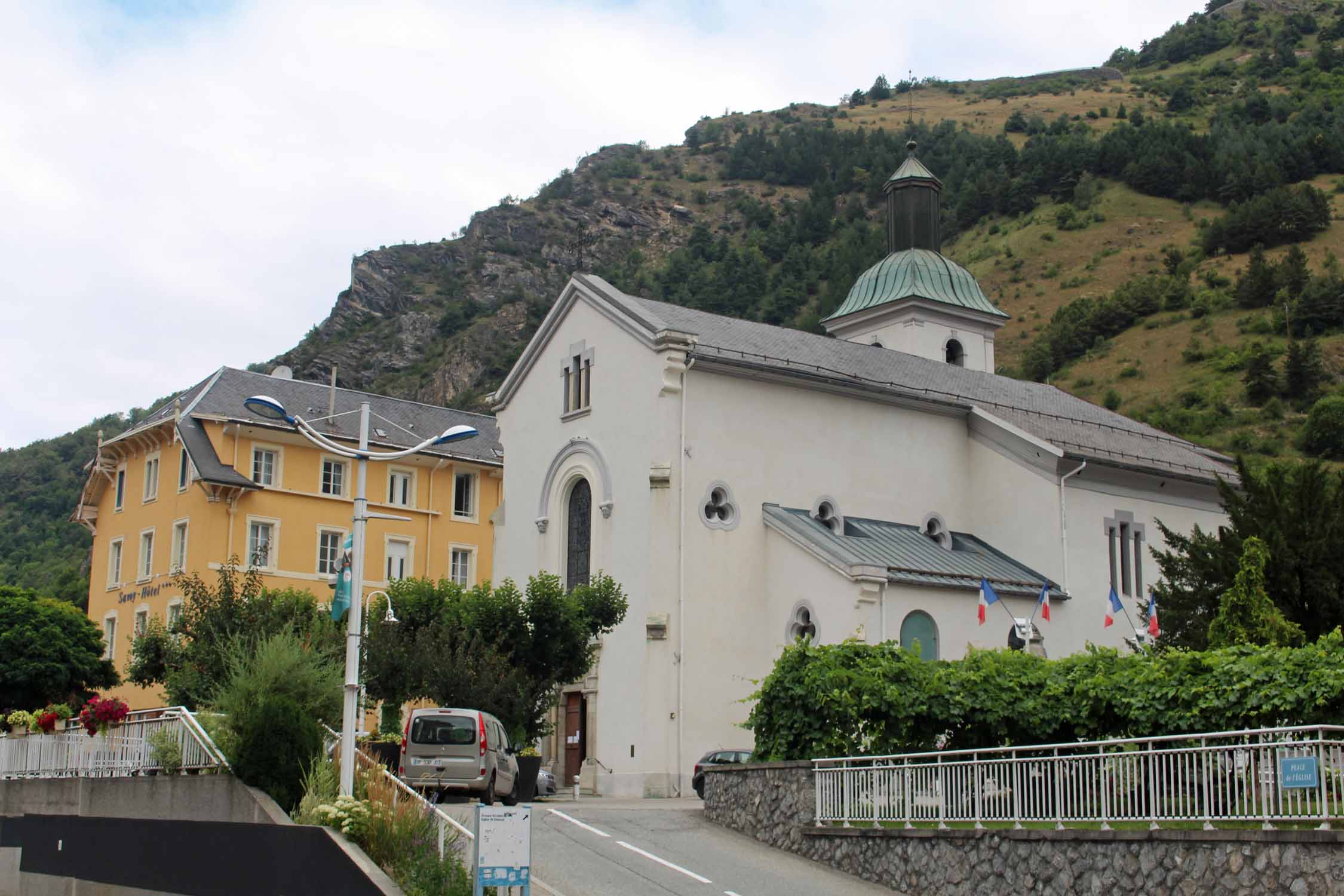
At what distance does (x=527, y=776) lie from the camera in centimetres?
2758

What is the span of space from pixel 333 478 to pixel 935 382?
2217cm

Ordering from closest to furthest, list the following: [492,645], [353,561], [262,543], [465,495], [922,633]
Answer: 1. [353,561]
2. [492,645]
3. [922,633]
4. [262,543]
5. [465,495]

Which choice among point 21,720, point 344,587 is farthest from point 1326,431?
point 344,587

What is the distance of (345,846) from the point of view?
15984 millimetres

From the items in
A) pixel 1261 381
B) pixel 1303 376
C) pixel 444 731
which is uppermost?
pixel 1303 376

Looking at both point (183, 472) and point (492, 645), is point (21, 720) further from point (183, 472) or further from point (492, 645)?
point (183, 472)

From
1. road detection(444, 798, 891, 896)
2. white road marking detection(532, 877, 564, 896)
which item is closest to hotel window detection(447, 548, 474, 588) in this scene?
road detection(444, 798, 891, 896)

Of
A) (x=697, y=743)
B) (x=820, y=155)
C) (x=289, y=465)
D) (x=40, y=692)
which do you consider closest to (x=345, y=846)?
(x=697, y=743)

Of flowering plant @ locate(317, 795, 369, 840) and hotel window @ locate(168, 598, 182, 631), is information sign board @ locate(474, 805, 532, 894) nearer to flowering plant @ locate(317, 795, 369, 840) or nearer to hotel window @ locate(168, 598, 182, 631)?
flowering plant @ locate(317, 795, 369, 840)

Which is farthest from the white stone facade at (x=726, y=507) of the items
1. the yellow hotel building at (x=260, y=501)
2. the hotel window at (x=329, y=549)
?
the hotel window at (x=329, y=549)

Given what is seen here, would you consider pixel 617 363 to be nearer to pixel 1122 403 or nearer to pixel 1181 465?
pixel 1181 465

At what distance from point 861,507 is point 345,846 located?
22.9 meters

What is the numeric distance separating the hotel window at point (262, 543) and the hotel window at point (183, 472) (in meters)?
2.53

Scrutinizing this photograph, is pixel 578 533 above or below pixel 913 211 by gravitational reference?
below
